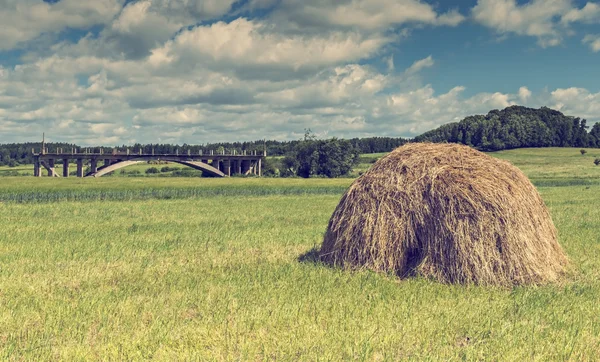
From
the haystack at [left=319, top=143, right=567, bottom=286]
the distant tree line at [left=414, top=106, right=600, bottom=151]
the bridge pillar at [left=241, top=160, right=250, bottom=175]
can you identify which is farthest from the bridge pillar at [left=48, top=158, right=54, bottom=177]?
the haystack at [left=319, top=143, right=567, bottom=286]

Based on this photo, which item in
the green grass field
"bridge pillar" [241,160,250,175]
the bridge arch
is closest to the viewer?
the green grass field

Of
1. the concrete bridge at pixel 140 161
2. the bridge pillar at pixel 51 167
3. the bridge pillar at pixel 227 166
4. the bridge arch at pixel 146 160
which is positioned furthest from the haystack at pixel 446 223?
the bridge pillar at pixel 51 167

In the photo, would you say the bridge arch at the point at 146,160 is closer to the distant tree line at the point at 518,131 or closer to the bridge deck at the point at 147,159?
the bridge deck at the point at 147,159

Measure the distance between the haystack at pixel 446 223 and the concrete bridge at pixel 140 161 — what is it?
290 ft

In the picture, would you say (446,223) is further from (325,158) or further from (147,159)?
(325,158)

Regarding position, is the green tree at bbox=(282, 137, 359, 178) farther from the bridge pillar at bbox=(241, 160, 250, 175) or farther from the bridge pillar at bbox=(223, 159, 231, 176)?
the bridge pillar at bbox=(223, 159, 231, 176)

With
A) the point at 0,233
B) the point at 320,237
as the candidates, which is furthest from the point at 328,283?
the point at 0,233

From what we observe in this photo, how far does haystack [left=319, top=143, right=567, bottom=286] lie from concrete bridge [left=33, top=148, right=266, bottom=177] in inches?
3478

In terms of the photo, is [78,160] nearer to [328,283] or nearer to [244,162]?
[244,162]

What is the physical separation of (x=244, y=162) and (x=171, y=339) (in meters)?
109

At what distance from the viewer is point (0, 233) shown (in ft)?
61.8

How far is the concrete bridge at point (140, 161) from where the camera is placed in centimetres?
9546

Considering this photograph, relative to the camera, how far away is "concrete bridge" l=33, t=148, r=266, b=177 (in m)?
95.5

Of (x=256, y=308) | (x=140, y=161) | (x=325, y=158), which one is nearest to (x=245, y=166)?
(x=325, y=158)
